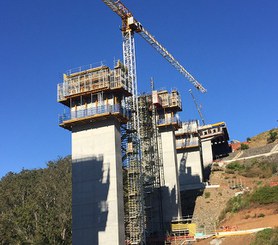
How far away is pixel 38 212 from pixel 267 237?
38897 millimetres

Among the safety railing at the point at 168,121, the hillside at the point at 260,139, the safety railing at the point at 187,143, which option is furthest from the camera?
the hillside at the point at 260,139

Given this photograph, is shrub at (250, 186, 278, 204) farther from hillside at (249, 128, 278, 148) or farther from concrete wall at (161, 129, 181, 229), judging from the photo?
hillside at (249, 128, 278, 148)

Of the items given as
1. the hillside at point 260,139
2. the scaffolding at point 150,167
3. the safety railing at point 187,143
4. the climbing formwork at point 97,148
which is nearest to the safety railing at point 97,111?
the climbing formwork at point 97,148

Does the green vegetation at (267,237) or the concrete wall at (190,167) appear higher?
the concrete wall at (190,167)

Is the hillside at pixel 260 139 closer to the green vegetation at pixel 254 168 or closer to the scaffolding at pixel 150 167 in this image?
the green vegetation at pixel 254 168

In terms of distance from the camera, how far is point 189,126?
73.1 metres

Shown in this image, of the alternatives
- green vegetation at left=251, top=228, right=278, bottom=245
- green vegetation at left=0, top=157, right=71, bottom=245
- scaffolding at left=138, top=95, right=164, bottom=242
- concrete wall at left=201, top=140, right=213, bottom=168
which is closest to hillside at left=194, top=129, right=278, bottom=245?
green vegetation at left=251, top=228, right=278, bottom=245

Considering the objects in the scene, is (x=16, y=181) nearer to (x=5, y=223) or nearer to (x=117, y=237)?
A: (x=5, y=223)

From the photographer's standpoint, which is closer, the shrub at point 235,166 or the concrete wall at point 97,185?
the concrete wall at point 97,185

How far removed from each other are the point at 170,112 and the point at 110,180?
23.2 m

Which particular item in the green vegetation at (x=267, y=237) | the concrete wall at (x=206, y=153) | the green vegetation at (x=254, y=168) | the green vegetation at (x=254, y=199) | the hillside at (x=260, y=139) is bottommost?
the green vegetation at (x=267, y=237)

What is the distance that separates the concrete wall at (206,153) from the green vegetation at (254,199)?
105 ft

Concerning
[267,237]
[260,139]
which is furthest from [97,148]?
[260,139]

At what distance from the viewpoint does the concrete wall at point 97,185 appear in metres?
37.5
